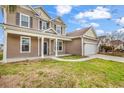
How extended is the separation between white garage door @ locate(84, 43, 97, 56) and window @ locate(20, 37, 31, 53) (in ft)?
27.2

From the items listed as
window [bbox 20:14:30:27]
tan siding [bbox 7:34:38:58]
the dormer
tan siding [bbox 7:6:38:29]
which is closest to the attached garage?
the dormer

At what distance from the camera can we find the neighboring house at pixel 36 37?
11328 mm

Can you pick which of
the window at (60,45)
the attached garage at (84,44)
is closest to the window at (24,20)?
the window at (60,45)

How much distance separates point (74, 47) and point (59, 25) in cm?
411

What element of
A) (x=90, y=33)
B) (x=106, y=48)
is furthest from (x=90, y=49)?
(x=106, y=48)

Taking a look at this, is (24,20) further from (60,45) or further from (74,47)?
(74,47)

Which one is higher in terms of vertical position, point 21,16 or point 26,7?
point 26,7

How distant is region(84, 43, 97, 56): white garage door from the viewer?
17.4m

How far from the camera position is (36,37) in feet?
44.7
